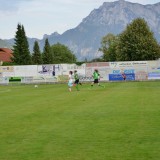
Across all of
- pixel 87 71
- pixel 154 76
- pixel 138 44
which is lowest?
pixel 154 76

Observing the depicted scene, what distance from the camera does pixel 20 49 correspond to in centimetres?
9631

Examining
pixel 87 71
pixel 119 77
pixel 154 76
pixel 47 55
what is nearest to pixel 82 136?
pixel 154 76

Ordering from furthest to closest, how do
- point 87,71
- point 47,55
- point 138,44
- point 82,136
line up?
point 47,55 < point 138,44 < point 87,71 < point 82,136

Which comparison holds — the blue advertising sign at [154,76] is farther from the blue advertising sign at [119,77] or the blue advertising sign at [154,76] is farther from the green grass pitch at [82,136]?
the green grass pitch at [82,136]

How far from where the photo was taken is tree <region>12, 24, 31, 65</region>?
95.8m

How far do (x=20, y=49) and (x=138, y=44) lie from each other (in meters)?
27.9

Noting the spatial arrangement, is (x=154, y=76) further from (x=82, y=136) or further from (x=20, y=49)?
(x=20, y=49)

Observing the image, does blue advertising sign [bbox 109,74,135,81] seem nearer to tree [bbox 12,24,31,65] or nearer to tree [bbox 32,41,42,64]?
tree [bbox 12,24,31,65]

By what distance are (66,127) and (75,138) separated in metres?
1.93

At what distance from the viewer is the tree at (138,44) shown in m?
84.9

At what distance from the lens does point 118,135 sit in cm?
1096

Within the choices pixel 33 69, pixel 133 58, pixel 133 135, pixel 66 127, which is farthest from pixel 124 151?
pixel 133 58

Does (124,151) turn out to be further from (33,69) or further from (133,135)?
(33,69)

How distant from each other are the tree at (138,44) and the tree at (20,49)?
22.2 meters
